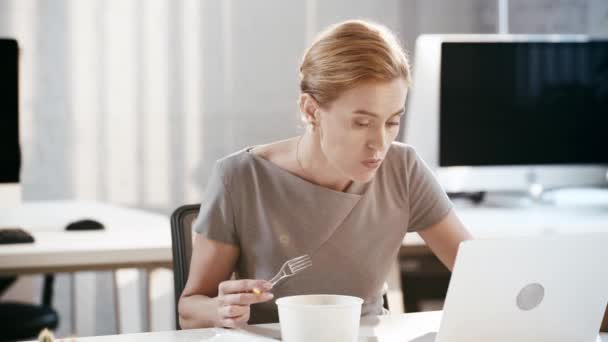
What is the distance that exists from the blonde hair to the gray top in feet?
0.62

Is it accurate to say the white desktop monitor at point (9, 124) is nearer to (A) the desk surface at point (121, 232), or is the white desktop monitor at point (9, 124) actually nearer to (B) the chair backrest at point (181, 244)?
(A) the desk surface at point (121, 232)

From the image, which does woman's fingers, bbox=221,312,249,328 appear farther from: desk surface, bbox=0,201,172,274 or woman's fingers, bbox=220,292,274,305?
desk surface, bbox=0,201,172,274

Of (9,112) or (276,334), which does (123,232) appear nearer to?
(9,112)

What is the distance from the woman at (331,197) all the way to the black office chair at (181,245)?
0.15ft

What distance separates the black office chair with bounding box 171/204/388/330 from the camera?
145cm

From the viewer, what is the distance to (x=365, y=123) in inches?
51.7

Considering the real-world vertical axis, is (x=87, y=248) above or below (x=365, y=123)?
below

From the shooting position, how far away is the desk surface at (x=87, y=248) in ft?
6.53

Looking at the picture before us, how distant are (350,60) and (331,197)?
10.4 inches

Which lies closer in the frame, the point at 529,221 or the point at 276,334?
the point at 276,334

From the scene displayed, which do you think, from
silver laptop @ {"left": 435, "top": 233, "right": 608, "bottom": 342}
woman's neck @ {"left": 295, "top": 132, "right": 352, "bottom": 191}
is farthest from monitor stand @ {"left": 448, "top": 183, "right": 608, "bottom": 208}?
silver laptop @ {"left": 435, "top": 233, "right": 608, "bottom": 342}

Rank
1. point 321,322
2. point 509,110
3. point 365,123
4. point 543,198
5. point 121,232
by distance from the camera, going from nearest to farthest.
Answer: point 321,322, point 365,123, point 121,232, point 509,110, point 543,198

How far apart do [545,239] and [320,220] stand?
1.81 ft

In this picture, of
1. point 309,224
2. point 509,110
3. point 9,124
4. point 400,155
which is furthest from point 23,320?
point 509,110
